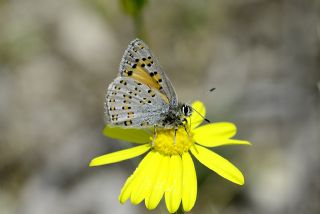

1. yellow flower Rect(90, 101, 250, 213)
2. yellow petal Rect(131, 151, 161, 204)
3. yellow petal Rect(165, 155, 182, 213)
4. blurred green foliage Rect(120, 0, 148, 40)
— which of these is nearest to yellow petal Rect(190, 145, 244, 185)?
yellow flower Rect(90, 101, 250, 213)

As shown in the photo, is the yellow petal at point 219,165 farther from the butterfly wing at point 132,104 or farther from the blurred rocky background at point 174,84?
the blurred rocky background at point 174,84

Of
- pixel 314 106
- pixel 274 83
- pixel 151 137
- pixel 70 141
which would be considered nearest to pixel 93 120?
pixel 70 141

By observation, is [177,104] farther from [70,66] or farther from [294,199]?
[70,66]

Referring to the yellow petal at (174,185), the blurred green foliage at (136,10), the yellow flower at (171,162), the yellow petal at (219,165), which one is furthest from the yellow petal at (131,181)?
the blurred green foliage at (136,10)

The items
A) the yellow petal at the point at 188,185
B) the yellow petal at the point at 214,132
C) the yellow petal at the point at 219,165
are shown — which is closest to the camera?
the yellow petal at the point at 188,185

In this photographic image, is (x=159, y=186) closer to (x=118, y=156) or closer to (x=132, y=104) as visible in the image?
(x=118, y=156)

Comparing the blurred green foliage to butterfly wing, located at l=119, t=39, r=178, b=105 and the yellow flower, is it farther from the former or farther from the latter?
butterfly wing, located at l=119, t=39, r=178, b=105

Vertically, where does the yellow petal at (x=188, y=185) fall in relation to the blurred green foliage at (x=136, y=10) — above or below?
below
